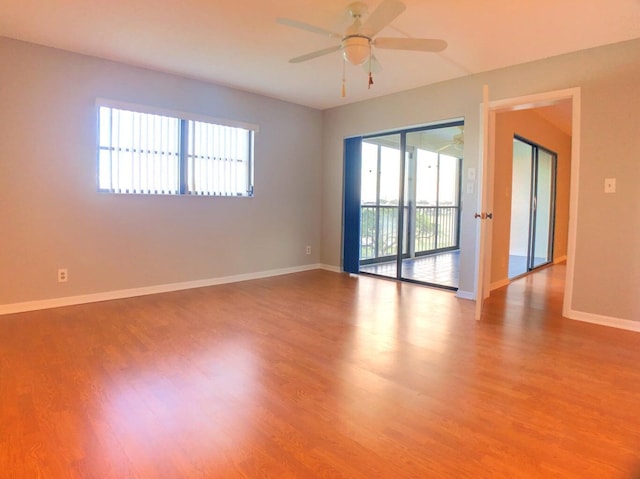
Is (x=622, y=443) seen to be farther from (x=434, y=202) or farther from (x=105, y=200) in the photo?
(x=434, y=202)

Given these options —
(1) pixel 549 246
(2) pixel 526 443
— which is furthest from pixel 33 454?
(1) pixel 549 246

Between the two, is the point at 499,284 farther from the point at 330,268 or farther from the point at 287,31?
the point at 287,31

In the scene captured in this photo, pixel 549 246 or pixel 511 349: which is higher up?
pixel 549 246

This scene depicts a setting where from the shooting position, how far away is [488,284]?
451 cm

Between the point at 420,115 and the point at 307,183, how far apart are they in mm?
1941

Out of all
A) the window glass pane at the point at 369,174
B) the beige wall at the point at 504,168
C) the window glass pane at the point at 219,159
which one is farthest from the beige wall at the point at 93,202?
the beige wall at the point at 504,168

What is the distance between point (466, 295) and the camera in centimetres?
427

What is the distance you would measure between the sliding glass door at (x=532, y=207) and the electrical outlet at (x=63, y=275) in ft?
18.5

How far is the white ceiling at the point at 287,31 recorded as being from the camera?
2.73 metres

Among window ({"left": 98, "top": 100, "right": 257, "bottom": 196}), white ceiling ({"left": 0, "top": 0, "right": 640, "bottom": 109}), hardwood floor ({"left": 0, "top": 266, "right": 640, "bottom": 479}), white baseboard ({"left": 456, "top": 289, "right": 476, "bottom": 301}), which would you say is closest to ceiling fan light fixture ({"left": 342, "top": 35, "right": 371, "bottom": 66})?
white ceiling ({"left": 0, "top": 0, "right": 640, "bottom": 109})

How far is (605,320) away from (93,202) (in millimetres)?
4985

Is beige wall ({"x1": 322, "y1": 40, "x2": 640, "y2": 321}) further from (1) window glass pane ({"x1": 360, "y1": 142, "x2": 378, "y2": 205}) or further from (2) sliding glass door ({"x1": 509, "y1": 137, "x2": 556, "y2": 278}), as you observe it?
(1) window glass pane ({"x1": 360, "y1": 142, "x2": 378, "y2": 205})

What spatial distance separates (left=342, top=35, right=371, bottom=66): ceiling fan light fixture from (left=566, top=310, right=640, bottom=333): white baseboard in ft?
9.82

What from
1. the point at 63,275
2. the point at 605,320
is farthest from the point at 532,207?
the point at 63,275
